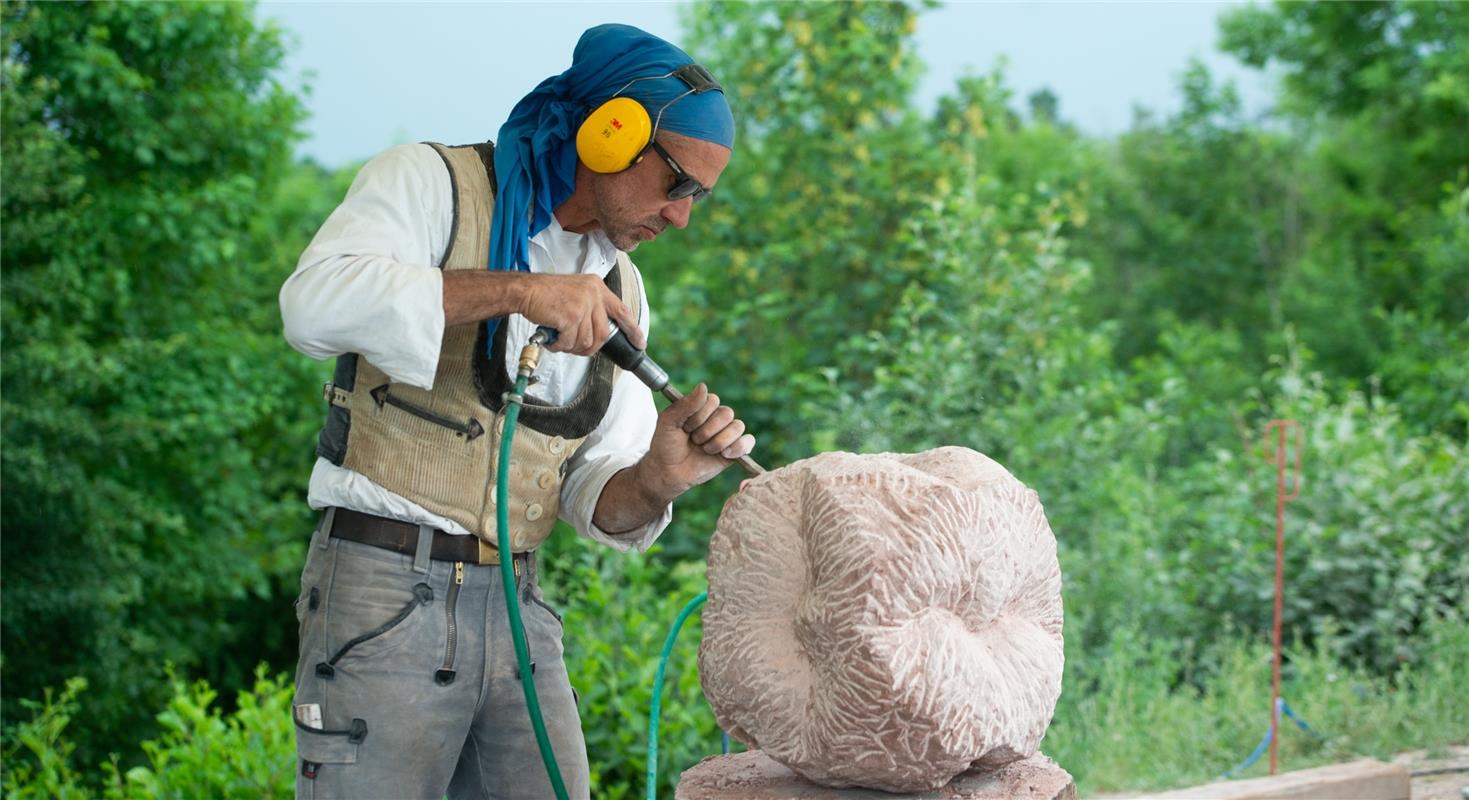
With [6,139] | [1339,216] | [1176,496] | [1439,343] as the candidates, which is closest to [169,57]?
Result: [6,139]

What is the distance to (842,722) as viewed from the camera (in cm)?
216

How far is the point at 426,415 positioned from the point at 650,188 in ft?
1.84

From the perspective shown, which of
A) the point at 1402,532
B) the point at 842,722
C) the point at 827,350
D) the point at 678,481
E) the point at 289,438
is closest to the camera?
the point at 842,722

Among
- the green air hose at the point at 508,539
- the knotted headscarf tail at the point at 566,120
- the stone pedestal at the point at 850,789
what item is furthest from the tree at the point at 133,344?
the stone pedestal at the point at 850,789

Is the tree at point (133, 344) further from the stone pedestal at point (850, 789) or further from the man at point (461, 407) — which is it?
the stone pedestal at point (850, 789)

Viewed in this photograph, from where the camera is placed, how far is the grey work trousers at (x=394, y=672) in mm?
2260

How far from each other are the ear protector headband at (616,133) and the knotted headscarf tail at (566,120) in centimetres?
3

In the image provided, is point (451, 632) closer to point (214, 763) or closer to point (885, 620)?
point (885, 620)

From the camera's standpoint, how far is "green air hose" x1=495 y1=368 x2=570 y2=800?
2.20m

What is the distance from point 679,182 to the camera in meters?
2.38

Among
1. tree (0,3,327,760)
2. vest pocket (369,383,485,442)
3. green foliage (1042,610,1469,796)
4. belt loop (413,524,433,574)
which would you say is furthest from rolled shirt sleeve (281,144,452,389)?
tree (0,3,327,760)

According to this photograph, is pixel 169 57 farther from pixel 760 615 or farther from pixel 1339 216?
pixel 1339 216

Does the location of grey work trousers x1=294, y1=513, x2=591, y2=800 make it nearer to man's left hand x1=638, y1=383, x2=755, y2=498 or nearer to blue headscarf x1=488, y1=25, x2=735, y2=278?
man's left hand x1=638, y1=383, x2=755, y2=498

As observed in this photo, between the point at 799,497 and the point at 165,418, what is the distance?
5.58 m
